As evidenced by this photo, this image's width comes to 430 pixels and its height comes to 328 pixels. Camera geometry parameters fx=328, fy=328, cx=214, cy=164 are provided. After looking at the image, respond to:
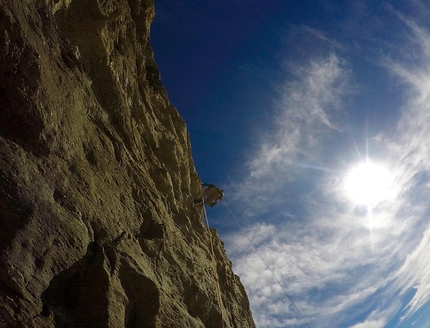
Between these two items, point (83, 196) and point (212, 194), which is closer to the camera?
point (83, 196)

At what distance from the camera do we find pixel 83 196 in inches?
265

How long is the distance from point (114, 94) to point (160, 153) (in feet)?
12.4

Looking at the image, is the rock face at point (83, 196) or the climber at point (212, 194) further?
the climber at point (212, 194)

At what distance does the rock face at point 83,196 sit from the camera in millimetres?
5016

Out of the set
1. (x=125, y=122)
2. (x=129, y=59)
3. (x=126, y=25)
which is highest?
(x=126, y=25)

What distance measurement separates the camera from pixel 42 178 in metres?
5.72

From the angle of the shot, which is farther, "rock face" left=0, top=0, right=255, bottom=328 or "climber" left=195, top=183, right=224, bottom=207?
"climber" left=195, top=183, right=224, bottom=207

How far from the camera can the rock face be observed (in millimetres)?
A: 5016

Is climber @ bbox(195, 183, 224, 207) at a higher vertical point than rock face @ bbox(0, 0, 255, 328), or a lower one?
higher

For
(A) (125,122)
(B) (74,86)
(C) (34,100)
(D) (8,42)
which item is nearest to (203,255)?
(A) (125,122)

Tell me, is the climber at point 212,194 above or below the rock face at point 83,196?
above

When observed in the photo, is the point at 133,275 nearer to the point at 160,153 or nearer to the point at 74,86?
the point at 74,86

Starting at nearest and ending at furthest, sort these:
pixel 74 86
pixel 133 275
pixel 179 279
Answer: pixel 133 275
pixel 74 86
pixel 179 279

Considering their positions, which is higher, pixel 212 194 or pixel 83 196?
pixel 212 194
